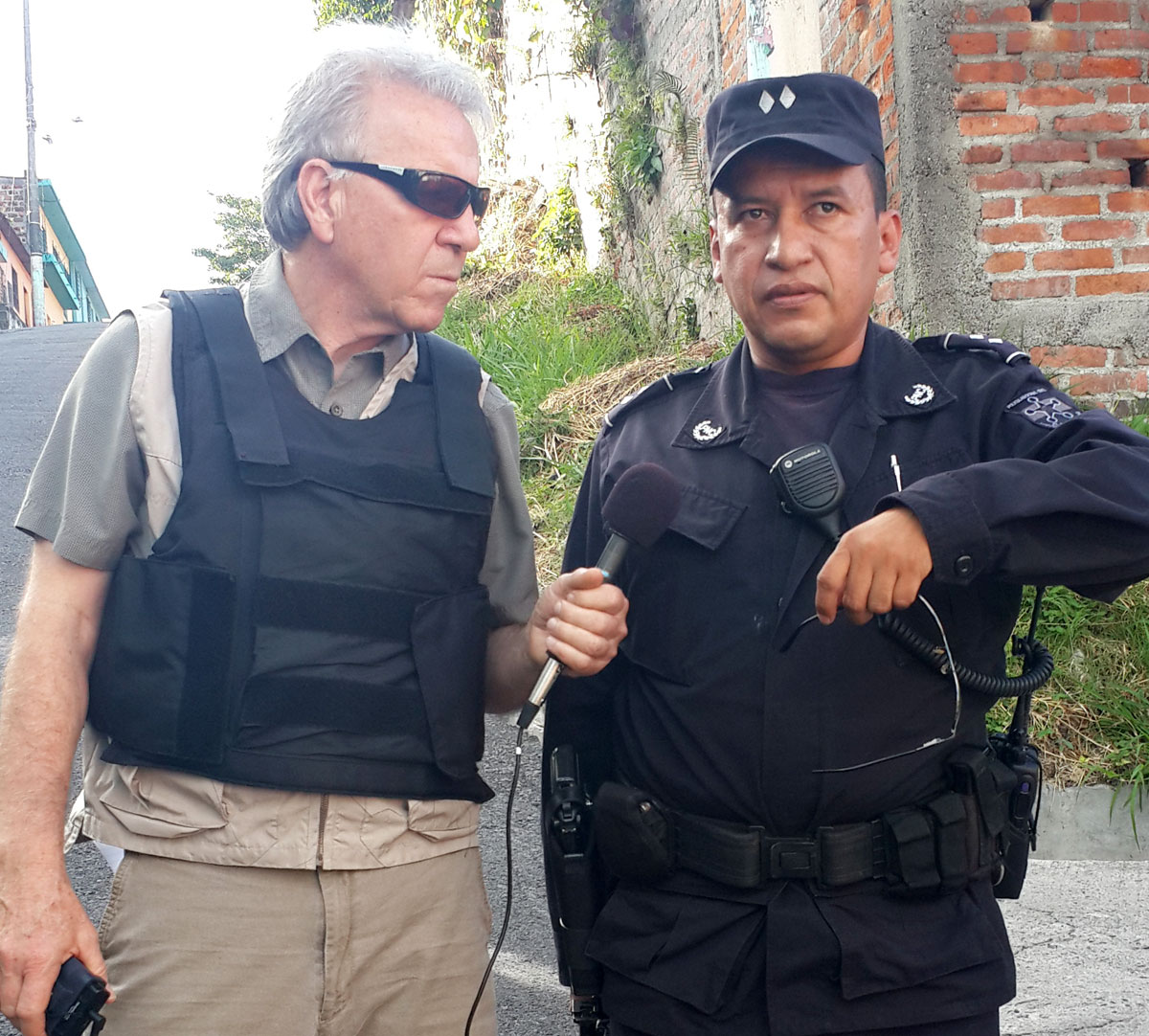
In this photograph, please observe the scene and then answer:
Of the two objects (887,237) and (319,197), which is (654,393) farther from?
(319,197)

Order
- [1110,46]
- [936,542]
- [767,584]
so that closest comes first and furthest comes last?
[936,542]
[767,584]
[1110,46]

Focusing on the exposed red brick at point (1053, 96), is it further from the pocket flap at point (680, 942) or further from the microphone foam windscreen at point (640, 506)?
the pocket flap at point (680, 942)

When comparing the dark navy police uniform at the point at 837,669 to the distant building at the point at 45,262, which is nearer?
the dark navy police uniform at the point at 837,669

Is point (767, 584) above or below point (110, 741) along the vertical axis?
above

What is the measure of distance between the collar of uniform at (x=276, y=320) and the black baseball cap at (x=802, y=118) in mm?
660

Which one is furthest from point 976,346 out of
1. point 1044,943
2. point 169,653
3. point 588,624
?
point 1044,943

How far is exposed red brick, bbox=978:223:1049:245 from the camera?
481 cm

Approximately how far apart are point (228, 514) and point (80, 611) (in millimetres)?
277

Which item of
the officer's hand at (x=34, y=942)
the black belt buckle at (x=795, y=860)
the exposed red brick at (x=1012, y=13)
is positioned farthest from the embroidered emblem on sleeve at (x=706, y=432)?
the exposed red brick at (x=1012, y=13)

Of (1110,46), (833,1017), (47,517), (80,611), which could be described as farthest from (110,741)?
(1110,46)

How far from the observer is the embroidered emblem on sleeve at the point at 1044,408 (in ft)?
6.48

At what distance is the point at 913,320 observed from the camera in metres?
4.86

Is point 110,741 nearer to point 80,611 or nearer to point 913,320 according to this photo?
point 80,611

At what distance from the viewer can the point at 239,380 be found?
6.75 ft
